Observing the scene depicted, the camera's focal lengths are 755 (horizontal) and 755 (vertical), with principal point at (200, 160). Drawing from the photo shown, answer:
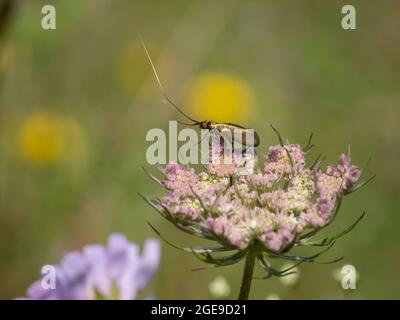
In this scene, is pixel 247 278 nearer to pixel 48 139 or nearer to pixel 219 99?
pixel 48 139

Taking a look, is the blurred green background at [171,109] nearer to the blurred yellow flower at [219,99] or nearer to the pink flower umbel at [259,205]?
the blurred yellow flower at [219,99]

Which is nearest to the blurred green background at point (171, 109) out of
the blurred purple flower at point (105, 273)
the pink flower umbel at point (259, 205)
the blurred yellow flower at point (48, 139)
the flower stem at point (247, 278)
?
the blurred yellow flower at point (48, 139)

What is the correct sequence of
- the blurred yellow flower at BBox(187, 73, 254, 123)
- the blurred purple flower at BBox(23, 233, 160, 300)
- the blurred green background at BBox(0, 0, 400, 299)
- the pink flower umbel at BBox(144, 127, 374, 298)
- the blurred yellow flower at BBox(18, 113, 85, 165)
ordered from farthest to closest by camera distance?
the blurred yellow flower at BBox(187, 73, 254, 123) → the blurred yellow flower at BBox(18, 113, 85, 165) → the blurred green background at BBox(0, 0, 400, 299) → the pink flower umbel at BBox(144, 127, 374, 298) → the blurred purple flower at BBox(23, 233, 160, 300)

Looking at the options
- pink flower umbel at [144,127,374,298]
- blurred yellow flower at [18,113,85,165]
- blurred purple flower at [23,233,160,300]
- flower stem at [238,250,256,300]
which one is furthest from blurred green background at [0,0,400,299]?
blurred purple flower at [23,233,160,300]

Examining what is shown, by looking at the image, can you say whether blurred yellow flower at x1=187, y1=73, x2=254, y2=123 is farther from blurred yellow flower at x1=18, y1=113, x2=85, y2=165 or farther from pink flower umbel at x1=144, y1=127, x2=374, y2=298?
pink flower umbel at x1=144, y1=127, x2=374, y2=298

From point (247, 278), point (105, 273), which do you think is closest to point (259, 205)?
point (247, 278)

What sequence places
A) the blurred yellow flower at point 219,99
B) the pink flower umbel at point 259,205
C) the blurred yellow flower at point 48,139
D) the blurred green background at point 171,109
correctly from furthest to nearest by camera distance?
the blurred yellow flower at point 219,99 < the blurred yellow flower at point 48,139 < the blurred green background at point 171,109 < the pink flower umbel at point 259,205

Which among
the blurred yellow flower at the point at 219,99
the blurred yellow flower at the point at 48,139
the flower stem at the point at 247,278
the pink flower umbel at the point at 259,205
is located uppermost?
the blurred yellow flower at the point at 219,99
